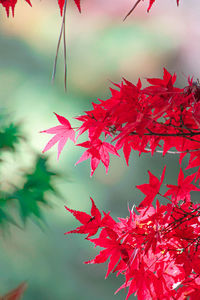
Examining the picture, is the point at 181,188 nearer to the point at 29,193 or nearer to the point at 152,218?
the point at 152,218

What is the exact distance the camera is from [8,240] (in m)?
Result: 1.87

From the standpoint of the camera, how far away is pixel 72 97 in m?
2.02

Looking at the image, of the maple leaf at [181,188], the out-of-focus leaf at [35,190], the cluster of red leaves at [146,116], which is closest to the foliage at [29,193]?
the out-of-focus leaf at [35,190]

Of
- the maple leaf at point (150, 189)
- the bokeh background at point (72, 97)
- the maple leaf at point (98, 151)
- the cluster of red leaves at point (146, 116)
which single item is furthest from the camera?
the bokeh background at point (72, 97)

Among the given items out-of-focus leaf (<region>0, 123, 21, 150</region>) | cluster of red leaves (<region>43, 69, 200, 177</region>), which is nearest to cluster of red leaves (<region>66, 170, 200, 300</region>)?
cluster of red leaves (<region>43, 69, 200, 177</region>)

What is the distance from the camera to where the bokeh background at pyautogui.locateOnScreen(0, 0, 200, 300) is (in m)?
1.83

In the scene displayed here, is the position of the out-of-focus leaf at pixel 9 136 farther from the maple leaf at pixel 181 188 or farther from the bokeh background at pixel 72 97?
the maple leaf at pixel 181 188

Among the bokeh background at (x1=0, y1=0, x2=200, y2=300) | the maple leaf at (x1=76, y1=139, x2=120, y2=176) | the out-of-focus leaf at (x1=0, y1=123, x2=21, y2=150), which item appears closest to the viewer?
the maple leaf at (x1=76, y1=139, x2=120, y2=176)

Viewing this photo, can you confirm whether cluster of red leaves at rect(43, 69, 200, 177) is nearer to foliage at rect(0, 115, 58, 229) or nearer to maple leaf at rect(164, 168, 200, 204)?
maple leaf at rect(164, 168, 200, 204)

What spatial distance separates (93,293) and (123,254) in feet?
3.64

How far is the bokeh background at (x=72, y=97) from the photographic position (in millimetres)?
1833

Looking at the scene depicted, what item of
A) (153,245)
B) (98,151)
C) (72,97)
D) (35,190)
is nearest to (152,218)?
(153,245)

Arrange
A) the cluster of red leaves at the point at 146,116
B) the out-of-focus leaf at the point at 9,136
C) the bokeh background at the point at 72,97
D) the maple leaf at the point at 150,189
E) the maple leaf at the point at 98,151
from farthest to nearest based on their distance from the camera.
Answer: the out-of-focus leaf at the point at 9,136 → the bokeh background at the point at 72,97 → the maple leaf at the point at 98,151 → the maple leaf at the point at 150,189 → the cluster of red leaves at the point at 146,116

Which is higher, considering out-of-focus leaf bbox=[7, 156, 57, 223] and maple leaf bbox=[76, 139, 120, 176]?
out-of-focus leaf bbox=[7, 156, 57, 223]
